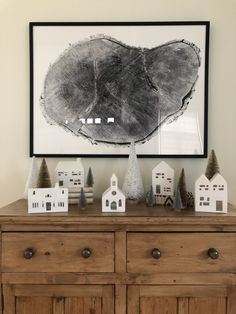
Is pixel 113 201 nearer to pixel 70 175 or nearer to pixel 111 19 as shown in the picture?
pixel 70 175

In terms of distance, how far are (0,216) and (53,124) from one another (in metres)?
0.65

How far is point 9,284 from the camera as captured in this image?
1.25 m

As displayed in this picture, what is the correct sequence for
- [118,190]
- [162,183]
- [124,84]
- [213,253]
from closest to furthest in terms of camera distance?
[213,253] < [118,190] < [162,183] < [124,84]

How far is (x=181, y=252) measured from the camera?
1.24 m

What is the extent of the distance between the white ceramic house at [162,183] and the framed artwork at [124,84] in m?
0.17

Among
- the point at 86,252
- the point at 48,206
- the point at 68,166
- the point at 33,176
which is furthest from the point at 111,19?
the point at 86,252

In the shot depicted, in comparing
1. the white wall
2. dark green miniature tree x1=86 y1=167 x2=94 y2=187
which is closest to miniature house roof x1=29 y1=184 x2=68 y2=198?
dark green miniature tree x1=86 y1=167 x2=94 y2=187

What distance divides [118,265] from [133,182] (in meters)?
0.45

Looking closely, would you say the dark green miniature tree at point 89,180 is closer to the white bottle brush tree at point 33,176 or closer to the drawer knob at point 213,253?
the white bottle brush tree at point 33,176

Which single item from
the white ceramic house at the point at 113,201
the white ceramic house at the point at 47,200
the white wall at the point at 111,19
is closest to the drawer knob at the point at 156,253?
the white ceramic house at the point at 113,201

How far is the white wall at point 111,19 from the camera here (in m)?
1.69

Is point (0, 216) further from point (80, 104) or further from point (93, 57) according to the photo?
point (93, 57)

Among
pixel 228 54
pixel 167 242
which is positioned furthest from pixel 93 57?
pixel 167 242

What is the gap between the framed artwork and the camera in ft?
5.48
